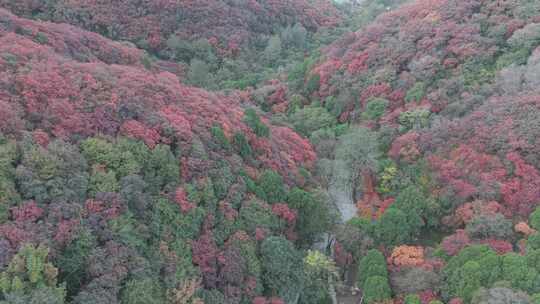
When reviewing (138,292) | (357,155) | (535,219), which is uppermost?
(535,219)

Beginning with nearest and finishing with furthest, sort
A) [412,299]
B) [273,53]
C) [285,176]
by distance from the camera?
[412,299] → [285,176] → [273,53]

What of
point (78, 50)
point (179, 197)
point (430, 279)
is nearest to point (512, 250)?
point (430, 279)

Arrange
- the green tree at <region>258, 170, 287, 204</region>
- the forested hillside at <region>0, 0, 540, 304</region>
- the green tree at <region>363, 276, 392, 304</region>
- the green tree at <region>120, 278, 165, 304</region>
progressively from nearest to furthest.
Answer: the green tree at <region>120, 278, 165, 304</region> < the forested hillside at <region>0, 0, 540, 304</region> < the green tree at <region>363, 276, 392, 304</region> < the green tree at <region>258, 170, 287, 204</region>

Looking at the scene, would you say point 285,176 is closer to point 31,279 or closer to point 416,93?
point 416,93

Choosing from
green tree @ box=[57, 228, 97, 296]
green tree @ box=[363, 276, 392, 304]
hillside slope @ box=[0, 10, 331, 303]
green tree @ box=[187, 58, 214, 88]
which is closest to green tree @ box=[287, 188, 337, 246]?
hillside slope @ box=[0, 10, 331, 303]

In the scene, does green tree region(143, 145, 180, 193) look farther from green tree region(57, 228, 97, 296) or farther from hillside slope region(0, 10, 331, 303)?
green tree region(57, 228, 97, 296)

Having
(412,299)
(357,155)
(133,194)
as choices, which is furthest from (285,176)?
(133,194)

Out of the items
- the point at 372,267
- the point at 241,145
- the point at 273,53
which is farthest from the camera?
the point at 273,53

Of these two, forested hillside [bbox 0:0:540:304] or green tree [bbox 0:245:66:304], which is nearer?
green tree [bbox 0:245:66:304]
